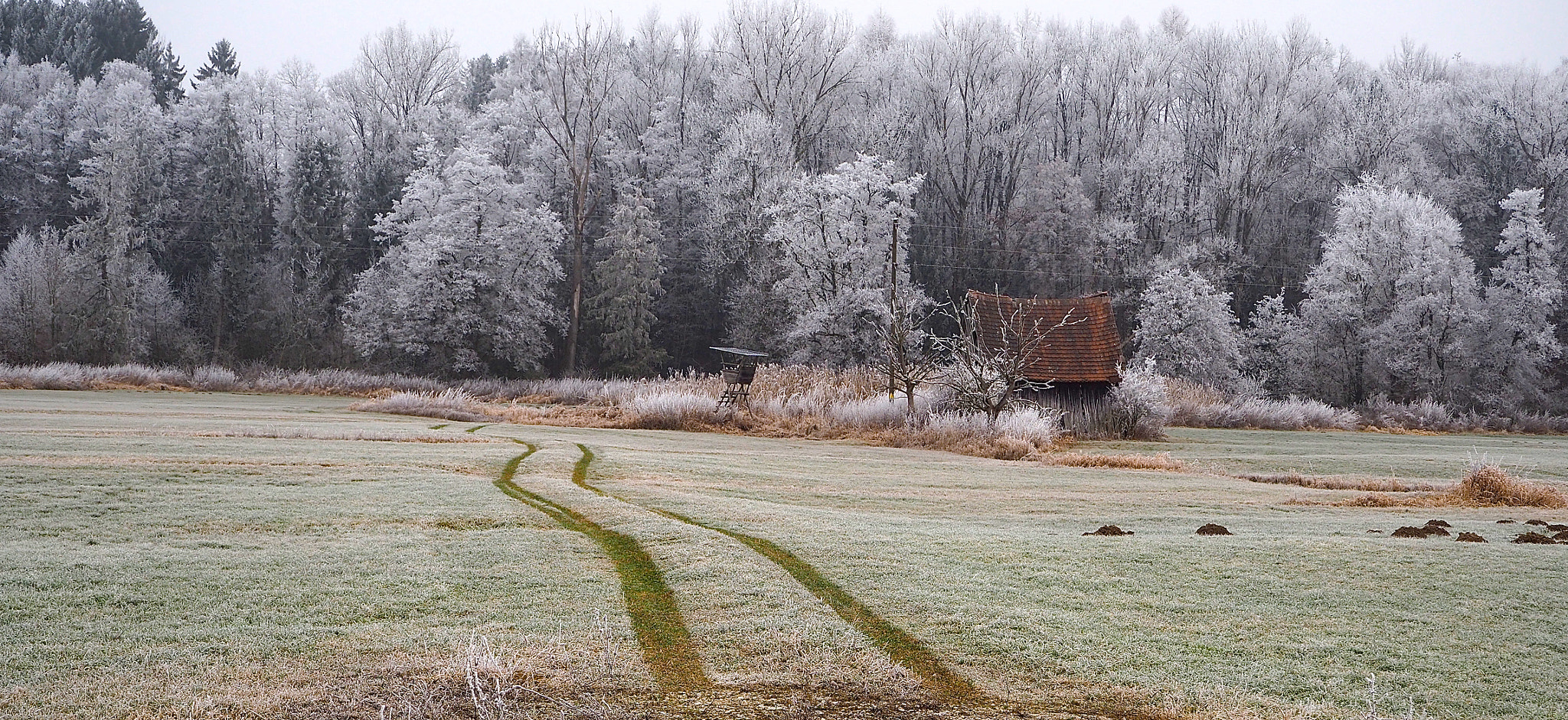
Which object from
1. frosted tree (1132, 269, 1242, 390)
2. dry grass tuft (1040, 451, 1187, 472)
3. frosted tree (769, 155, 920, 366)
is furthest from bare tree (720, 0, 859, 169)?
dry grass tuft (1040, 451, 1187, 472)

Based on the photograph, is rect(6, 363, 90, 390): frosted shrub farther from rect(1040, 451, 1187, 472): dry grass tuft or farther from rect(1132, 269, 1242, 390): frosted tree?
rect(1132, 269, 1242, 390): frosted tree

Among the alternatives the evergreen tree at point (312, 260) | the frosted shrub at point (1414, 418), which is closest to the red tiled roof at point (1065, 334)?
the frosted shrub at point (1414, 418)

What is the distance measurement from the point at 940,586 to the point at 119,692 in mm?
4110

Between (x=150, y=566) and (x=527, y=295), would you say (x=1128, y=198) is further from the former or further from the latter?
(x=150, y=566)

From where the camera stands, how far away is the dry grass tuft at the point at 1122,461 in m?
18.4

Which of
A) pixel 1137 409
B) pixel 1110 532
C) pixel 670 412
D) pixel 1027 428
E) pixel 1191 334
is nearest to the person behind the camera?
pixel 1110 532

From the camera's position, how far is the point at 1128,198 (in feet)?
182

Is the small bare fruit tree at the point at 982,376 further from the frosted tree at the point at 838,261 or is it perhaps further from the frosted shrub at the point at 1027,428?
the frosted tree at the point at 838,261

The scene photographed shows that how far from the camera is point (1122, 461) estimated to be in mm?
18688

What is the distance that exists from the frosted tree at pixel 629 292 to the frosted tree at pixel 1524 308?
35.7m

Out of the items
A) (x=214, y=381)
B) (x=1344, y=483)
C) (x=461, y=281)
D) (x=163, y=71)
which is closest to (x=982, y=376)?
(x=1344, y=483)

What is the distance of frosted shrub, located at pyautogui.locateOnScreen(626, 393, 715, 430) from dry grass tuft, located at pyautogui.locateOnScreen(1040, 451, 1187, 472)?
9.37 meters

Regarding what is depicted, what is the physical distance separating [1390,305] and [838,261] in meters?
24.0

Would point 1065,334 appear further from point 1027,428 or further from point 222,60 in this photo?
point 222,60
